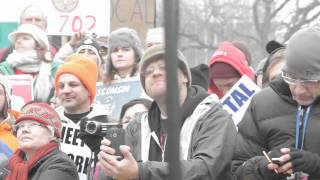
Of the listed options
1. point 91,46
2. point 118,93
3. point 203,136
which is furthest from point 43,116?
point 91,46

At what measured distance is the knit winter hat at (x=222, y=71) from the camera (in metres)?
7.03

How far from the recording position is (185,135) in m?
5.07

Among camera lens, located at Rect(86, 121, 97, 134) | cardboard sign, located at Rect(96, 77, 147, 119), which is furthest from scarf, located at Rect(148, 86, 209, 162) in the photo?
cardboard sign, located at Rect(96, 77, 147, 119)

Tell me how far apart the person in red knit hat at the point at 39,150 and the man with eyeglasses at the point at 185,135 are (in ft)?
1.80

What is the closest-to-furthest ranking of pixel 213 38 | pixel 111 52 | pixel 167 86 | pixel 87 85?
pixel 167 86, pixel 87 85, pixel 111 52, pixel 213 38

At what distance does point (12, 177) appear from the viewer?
5605mm

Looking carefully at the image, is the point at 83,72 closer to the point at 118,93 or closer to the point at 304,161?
the point at 118,93

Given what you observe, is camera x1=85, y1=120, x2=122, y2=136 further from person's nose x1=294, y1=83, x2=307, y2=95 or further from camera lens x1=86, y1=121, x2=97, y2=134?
person's nose x1=294, y1=83, x2=307, y2=95

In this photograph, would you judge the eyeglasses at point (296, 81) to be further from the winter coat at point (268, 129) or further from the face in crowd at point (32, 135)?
the face in crowd at point (32, 135)

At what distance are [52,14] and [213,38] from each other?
957 inches

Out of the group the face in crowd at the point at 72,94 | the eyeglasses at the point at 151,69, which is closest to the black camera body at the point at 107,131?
the eyeglasses at the point at 151,69

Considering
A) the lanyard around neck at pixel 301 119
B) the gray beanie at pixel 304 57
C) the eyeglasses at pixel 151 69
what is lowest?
the lanyard around neck at pixel 301 119

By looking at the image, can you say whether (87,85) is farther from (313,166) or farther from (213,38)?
(213,38)

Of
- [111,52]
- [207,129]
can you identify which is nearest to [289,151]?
[207,129]
